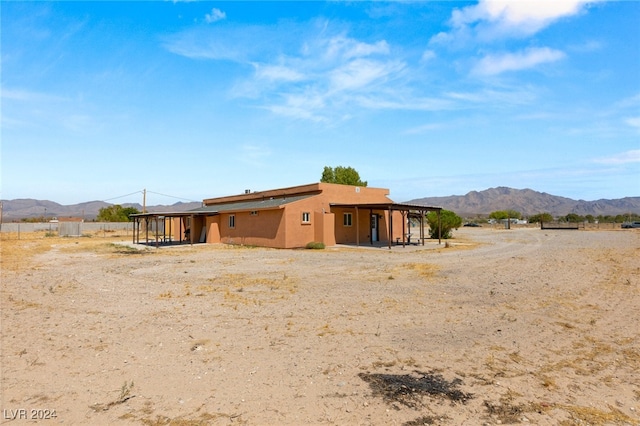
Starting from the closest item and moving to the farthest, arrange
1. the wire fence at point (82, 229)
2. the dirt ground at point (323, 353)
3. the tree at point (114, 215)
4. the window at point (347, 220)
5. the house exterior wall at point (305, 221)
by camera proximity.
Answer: the dirt ground at point (323, 353), the house exterior wall at point (305, 221), the window at point (347, 220), the wire fence at point (82, 229), the tree at point (114, 215)

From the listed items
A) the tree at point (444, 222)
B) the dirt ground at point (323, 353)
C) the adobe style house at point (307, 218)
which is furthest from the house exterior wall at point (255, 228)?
the tree at point (444, 222)

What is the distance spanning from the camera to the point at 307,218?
26750 mm

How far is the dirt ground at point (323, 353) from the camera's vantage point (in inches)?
164

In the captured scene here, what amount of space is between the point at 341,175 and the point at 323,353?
170 ft

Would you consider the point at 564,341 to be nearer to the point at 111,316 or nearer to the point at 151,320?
the point at 151,320

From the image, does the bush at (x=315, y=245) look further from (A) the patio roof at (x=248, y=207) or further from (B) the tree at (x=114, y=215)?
(B) the tree at (x=114, y=215)

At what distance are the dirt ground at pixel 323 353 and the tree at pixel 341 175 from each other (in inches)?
1771

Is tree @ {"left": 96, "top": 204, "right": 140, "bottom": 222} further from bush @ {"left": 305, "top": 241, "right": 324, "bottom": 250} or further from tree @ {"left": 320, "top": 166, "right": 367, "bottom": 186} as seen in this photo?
bush @ {"left": 305, "top": 241, "right": 324, "bottom": 250}

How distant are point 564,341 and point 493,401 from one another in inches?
120

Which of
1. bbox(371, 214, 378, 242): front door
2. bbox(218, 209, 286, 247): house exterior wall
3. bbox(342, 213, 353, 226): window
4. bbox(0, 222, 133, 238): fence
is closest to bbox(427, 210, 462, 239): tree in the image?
bbox(371, 214, 378, 242): front door

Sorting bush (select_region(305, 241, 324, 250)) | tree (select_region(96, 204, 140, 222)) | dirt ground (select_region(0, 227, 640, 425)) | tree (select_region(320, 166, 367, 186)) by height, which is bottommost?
dirt ground (select_region(0, 227, 640, 425))

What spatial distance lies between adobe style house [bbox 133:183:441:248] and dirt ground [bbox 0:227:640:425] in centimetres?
1379

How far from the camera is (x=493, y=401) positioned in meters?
4.34

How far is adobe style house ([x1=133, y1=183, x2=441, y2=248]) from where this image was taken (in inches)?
1020
